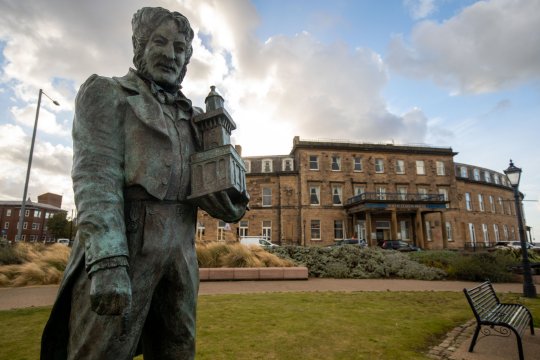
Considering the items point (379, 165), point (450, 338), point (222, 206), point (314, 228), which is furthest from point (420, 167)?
point (222, 206)

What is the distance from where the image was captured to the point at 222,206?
67.8 inches

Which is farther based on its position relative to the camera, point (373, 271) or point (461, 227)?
point (461, 227)

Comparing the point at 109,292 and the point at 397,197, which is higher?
the point at 397,197

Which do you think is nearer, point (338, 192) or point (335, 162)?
point (338, 192)

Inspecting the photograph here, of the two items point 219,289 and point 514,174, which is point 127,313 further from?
point 514,174

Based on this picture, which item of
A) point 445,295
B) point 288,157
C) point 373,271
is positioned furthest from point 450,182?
point 445,295

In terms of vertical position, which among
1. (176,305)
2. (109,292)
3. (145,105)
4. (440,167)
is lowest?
(176,305)

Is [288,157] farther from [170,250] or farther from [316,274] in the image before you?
[170,250]

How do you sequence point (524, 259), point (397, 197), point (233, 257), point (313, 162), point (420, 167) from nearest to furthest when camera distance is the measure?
point (524, 259)
point (233, 257)
point (397, 197)
point (313, 162)
point (420, 167)

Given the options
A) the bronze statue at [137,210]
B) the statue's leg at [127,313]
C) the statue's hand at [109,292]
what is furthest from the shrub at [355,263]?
the statue's hand at [109,292]

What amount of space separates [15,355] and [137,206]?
3876 millimetres

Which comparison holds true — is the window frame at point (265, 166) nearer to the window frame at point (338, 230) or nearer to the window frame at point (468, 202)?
the window frame at point (338, 230)

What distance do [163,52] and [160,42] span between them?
0.06 metres

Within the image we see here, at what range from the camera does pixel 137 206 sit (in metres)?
1.59
